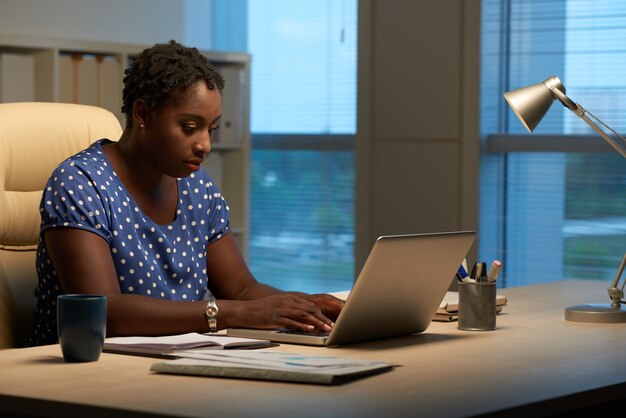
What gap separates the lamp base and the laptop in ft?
1.24

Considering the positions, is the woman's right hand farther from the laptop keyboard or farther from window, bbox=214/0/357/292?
window, bbox=214/0/357/292

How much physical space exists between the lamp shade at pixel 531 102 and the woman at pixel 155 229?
24.7 inches

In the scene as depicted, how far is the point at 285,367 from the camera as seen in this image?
1.54 meters

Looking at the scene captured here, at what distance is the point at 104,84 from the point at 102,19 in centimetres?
51

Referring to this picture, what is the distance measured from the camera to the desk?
1.35 meters

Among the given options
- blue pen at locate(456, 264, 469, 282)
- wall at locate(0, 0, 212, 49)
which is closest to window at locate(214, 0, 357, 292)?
wall at locate(0, 0, 212, 49)

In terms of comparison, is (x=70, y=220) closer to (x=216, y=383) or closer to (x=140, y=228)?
(x=140, y=228)

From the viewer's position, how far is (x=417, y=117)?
183 inches

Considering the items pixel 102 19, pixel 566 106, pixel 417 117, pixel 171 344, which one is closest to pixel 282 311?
pixel 171 344

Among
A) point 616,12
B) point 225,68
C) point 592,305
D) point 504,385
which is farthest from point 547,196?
point 504,385

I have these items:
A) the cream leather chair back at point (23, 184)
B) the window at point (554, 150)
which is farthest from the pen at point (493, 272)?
the window at point (554, 150)

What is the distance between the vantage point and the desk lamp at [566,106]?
7.39 feet

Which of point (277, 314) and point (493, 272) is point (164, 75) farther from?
point (493, 272)

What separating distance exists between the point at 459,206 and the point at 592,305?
2.23 m
